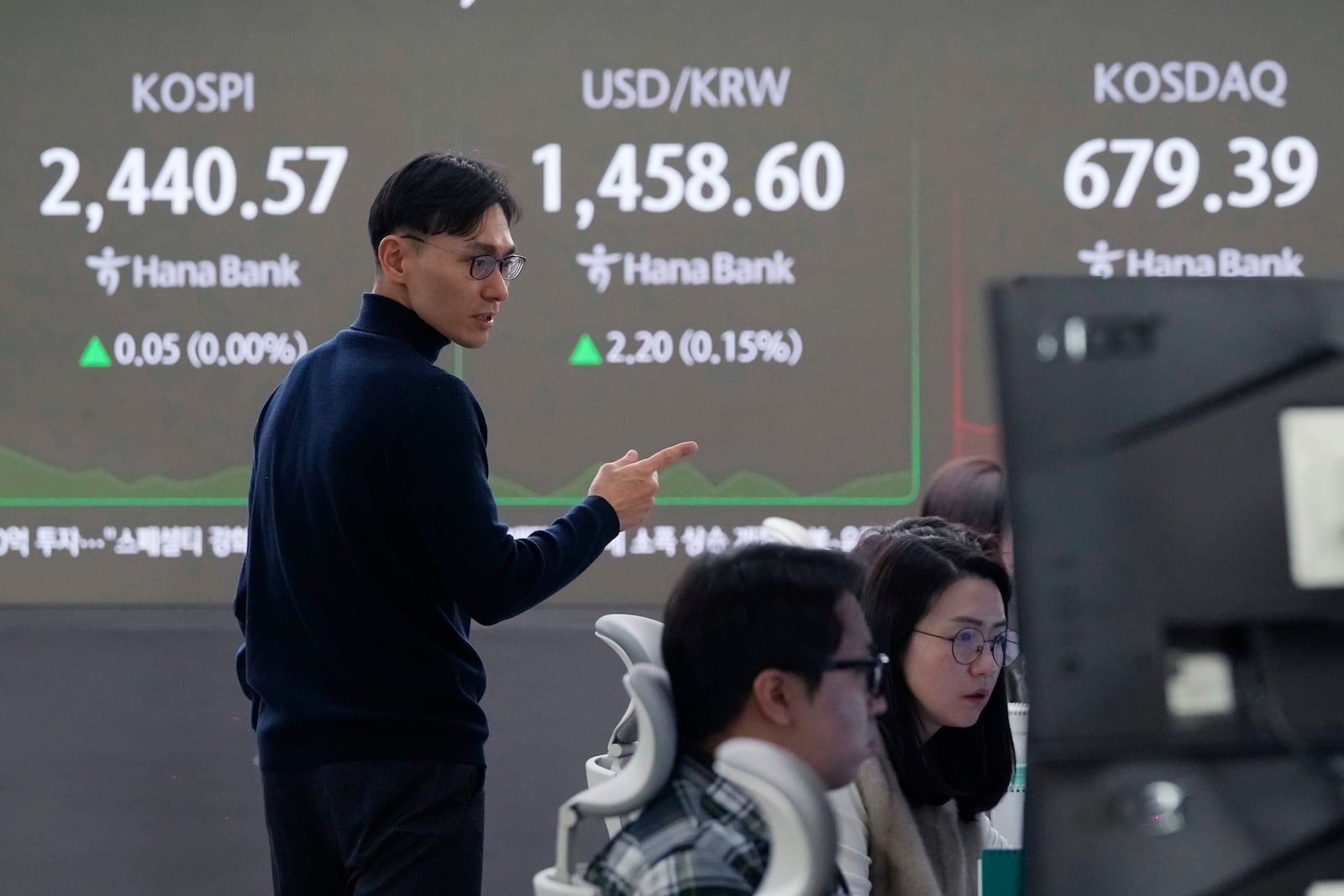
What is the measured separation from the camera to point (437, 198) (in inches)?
70.4

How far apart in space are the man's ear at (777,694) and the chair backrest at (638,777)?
0.07m

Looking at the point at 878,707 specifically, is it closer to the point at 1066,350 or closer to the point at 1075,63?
the point at 1066,350

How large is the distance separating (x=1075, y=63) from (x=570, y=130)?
1.07 meters

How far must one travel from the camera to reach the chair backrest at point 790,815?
81 cm

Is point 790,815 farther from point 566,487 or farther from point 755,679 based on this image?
point 566,487

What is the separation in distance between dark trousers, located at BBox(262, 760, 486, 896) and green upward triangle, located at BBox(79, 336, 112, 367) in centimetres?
167

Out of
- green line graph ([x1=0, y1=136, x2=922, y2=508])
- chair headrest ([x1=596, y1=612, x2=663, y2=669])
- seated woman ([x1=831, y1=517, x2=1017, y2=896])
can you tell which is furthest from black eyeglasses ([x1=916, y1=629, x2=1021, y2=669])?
green line graph ([x1=0, y1=136, x2=922, y2=508])

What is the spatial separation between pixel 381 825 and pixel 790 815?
3.25ft

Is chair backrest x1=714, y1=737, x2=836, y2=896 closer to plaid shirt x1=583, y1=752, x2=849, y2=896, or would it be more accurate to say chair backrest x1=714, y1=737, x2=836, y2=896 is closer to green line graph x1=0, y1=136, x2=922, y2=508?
plaid shirt x1=583, y1=752, x2=849, y2=896

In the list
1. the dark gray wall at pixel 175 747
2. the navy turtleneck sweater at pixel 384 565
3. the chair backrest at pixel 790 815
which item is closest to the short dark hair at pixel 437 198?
the navy turtleneck sweater at pixel 384 565

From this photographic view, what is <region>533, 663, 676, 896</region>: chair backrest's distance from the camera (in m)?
1.00

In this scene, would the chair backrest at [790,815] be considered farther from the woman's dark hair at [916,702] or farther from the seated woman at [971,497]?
the seated woman at [971,497]

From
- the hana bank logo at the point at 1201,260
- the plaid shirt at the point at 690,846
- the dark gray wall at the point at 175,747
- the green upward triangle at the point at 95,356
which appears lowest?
the dark gray wall at the point at 175,747

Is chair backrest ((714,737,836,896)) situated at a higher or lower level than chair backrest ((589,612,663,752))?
lower
